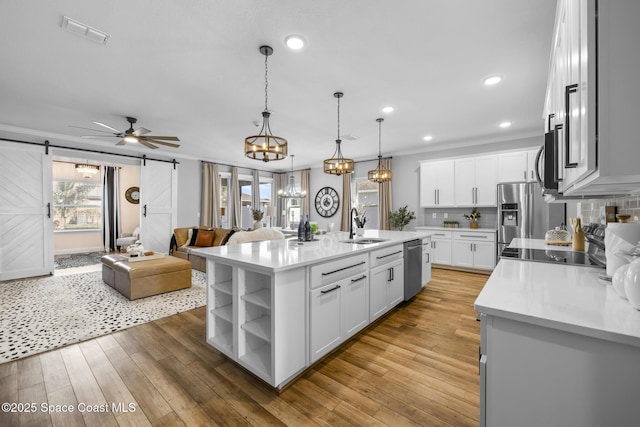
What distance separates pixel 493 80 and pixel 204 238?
5821 mm

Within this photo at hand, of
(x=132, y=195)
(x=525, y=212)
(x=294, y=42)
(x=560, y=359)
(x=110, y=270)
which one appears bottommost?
(x=110, y=270)

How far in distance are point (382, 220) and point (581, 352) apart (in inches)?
236

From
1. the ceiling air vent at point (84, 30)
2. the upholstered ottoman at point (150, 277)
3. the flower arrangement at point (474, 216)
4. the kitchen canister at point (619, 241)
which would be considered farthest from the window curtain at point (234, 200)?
the kitchen canister at point (619, 241)

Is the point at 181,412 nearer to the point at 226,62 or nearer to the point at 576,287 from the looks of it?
the point at 576,287

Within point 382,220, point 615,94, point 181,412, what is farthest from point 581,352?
point 382,220

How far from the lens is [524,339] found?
3.03 feet

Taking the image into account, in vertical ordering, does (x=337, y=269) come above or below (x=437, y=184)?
below

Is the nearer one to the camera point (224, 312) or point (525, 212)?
point (224, 312)

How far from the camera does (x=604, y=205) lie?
7.22ft

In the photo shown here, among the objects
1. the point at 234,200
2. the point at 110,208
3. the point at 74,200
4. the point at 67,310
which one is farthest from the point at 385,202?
the point at 74,200

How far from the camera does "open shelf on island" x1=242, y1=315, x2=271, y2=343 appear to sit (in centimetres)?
188

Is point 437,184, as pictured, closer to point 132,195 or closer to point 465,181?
point 465,181

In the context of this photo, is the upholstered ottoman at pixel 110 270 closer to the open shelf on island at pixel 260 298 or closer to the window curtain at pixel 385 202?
the open shelf on island at pixel 260 298

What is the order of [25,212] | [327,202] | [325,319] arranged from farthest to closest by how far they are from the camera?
1. [327,202]
2. [25,212]
3. [325,319]
